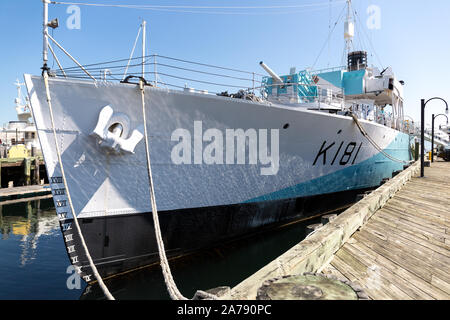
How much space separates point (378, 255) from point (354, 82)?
11.1 metres

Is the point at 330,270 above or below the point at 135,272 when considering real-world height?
above

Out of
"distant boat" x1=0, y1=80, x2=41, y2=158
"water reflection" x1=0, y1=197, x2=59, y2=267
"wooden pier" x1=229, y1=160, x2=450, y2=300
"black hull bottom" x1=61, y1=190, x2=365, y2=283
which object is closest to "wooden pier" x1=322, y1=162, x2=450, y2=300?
"wooden pier" x1=229, y1=160, x2=450, y2=300

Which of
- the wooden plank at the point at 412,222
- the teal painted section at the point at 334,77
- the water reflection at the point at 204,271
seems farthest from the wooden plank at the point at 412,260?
the teal painted section at the point at 334,77

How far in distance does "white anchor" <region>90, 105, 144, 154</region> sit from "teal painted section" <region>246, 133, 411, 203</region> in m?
3.19

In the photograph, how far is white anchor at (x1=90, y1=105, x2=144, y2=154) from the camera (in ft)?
15.3

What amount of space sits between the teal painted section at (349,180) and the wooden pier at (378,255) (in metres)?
2.63

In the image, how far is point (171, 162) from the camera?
5391mm

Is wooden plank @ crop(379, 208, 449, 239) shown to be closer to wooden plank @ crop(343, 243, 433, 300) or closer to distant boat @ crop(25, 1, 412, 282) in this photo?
wooden plank @ crop(343, 243, 433, 300)

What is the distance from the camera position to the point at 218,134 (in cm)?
579

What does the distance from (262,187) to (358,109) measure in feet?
19.8

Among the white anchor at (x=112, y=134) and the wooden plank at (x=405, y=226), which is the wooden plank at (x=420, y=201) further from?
the white anchor at (x=112, y=134)

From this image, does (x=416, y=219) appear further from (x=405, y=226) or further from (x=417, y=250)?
(x=417, y=250)

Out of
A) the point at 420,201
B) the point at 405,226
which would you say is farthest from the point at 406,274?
the point at 420,201

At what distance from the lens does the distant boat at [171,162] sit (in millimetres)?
4703
